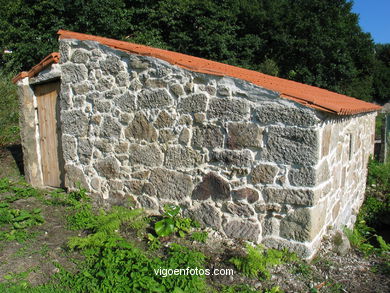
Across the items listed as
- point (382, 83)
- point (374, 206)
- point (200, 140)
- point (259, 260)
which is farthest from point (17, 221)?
point (382, 83)

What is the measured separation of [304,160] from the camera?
12.4 ft

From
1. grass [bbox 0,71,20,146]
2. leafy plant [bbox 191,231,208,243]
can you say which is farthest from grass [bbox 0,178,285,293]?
grass [bbox 0,71,20,146]

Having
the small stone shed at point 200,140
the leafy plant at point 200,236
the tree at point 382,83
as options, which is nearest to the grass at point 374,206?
the small stone shed at point 200,140

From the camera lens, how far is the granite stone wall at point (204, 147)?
3863 millimetres

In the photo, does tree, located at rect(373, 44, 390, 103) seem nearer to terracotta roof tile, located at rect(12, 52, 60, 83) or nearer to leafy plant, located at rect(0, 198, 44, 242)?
terracotta roof tile, located at rect(12, 52, 60, 83)

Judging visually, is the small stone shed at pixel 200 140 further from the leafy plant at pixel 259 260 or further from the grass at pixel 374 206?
the grass at pixel 374 206

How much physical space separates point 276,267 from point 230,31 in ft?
48.7

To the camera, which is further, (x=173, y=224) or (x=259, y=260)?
(x=173, y=224)

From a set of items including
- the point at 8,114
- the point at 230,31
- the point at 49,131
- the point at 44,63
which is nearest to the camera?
the point at 44,63

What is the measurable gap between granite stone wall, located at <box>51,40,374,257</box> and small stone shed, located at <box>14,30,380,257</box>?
1 cm

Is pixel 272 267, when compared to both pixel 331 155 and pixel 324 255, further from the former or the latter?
pixel 331 155

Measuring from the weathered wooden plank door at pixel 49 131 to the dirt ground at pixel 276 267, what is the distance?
1.67 metres

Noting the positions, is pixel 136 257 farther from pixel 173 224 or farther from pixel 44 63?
pixel 44 63

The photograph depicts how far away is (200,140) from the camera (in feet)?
14.3
